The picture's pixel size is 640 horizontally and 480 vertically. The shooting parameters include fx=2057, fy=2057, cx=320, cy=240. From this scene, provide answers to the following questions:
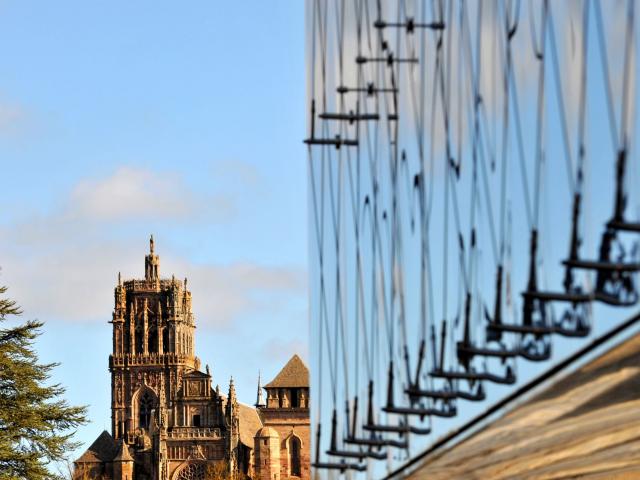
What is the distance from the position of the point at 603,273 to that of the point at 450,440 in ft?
19.6

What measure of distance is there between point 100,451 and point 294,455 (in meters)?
14.2

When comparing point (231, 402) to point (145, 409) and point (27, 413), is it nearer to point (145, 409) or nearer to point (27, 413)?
point (145, 409)

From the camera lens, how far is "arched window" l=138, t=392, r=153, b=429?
144750 mm

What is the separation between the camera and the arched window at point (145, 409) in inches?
5699

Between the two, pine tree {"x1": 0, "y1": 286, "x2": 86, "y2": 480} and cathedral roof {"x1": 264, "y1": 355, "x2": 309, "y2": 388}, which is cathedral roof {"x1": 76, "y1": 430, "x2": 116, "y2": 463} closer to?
cathedral roof {"x1": 264, "y1": 355, "x2": 309, "y2": 388}

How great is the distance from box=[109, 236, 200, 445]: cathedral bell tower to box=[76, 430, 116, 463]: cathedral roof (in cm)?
164

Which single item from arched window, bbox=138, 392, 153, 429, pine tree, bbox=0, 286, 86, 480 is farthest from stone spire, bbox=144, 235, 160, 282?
pine tree, bbox=0, 286, 86, 480

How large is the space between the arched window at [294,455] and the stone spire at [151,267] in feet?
77.2

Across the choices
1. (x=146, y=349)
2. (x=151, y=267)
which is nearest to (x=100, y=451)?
(x=146, y=349)

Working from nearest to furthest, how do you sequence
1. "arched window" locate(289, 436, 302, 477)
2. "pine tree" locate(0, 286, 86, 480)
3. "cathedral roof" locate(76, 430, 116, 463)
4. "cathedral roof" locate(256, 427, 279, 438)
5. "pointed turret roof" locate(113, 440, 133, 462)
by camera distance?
"pine tree" locate(0, 286, 86, 480) → "cathedral roof" locate(256, 427, 279, 438) → "arched window" locate(289, 436, 302, 477) → "pointed turret roof" locate(113, 440, 133, 462) → "cathedral roof" locate(76, 430, 116, 463)

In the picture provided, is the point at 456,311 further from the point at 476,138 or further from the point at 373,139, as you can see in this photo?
the point at 373,139

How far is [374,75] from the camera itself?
696 inches

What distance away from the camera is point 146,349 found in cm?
14912

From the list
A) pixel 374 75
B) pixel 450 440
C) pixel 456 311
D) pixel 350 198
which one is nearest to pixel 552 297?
pixel 456 311
